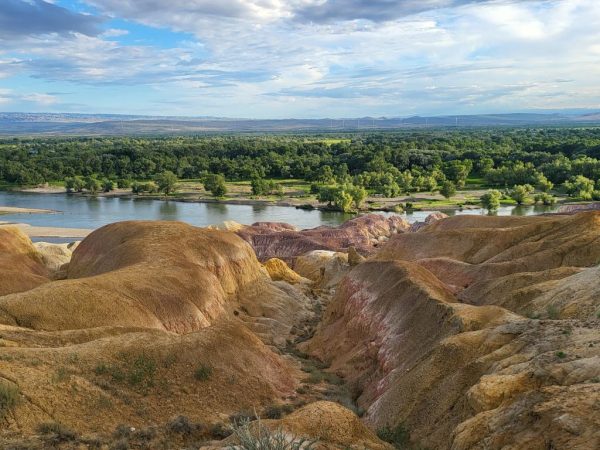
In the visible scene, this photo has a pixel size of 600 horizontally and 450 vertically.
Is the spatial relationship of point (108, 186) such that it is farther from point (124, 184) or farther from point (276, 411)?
point (276, 411)

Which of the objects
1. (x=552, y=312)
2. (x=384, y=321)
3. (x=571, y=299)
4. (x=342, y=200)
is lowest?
(x=342, y=200)

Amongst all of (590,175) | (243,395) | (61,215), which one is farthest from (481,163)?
(243,395)

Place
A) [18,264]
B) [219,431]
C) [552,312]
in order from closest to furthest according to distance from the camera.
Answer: [219,431], [552,312], [18,264]

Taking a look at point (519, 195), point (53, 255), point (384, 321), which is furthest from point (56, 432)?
point (519, 195)

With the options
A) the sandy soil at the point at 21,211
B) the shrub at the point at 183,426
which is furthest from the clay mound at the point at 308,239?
the sandy soil at the point at 21,211

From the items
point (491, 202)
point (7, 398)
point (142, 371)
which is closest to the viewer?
point (7, 398)

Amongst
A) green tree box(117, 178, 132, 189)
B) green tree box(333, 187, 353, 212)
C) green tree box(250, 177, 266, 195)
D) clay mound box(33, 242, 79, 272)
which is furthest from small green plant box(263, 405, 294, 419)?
green tree box(117, 178, 132, 189)

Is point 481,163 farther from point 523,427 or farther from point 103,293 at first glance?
point 523,427

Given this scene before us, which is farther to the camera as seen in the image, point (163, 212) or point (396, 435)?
point (163, 212)
